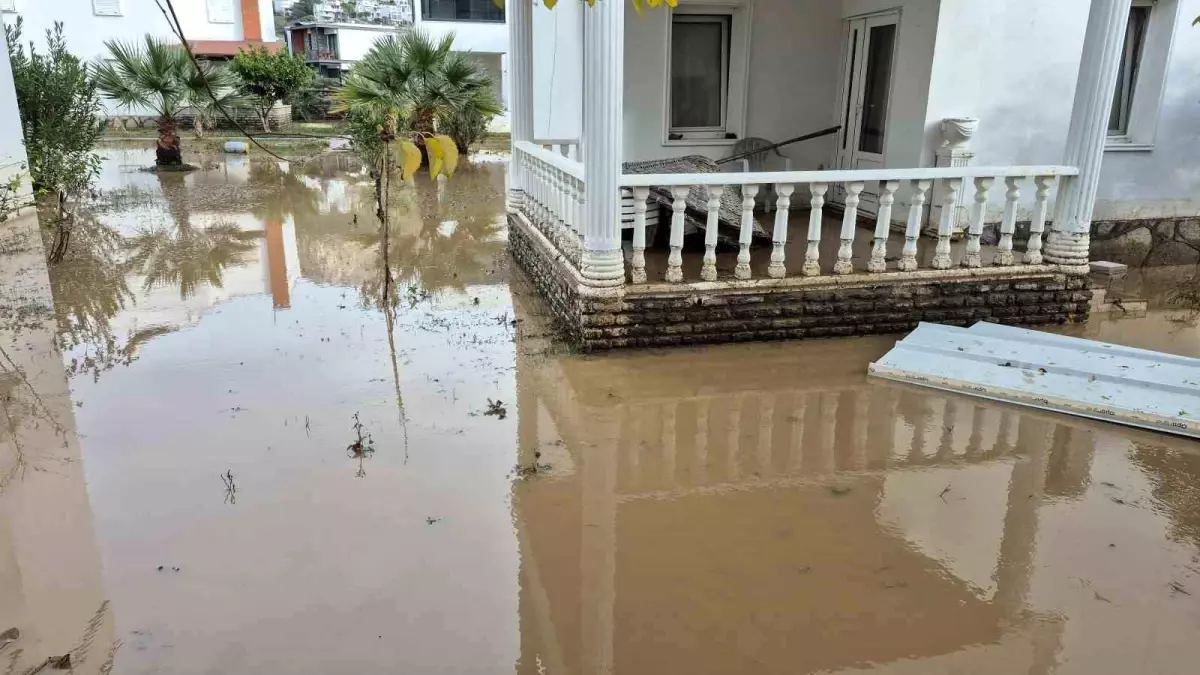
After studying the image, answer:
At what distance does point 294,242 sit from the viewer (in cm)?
942

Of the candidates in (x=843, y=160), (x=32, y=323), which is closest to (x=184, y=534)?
(x=32, y=323)

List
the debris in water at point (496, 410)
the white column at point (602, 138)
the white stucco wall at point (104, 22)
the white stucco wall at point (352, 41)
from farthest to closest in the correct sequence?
the white stucco wall at point (352, 41) → the white stucco wall at point (104, 22) → the white column at point (602, 138) → the debris in water at point (496, 410)

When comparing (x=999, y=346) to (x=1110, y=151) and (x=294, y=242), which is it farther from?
(x=294, y=242)

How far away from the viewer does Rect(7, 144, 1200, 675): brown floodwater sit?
2.88 m

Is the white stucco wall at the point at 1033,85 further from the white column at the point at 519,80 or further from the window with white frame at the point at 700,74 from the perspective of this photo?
the white column at the point at 519,80

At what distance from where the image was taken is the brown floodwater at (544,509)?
2.88m

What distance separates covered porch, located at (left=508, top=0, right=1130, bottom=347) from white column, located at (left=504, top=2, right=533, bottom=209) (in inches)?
0.7

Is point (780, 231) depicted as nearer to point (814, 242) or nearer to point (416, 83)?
point (814, 242)

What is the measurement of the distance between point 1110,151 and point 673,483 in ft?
23.4

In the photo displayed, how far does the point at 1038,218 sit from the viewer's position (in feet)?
20.4

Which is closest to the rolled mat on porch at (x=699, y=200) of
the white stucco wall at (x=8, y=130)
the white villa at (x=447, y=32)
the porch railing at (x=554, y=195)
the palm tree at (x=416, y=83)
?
the porch railing at (x=554, y=195)

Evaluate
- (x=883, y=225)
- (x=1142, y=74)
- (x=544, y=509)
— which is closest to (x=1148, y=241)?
(x=1142, y=74)

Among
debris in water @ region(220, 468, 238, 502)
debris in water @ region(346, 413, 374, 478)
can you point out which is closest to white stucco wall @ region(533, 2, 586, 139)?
debris in water @ region(346, 413, 374, 478)

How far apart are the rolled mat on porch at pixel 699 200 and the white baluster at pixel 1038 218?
2.17m
